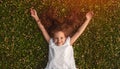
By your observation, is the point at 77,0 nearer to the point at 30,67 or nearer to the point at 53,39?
the point at 53,39

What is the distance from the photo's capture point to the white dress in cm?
891

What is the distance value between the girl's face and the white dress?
0.19ft

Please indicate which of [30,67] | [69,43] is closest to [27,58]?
[30,67]

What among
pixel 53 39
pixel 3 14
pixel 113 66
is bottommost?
pixel 113 66

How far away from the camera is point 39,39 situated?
9.17m

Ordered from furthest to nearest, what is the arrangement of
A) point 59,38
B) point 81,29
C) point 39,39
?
1. point 39,39
2. point 81,29
3. point 59,38

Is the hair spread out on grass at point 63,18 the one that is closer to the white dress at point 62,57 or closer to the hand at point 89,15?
the hand at point 89,15

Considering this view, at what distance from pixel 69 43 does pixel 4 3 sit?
142cm

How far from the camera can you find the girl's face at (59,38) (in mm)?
8906

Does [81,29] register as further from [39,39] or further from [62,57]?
[39,39]

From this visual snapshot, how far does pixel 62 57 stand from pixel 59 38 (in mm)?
350

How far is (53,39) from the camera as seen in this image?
9.04 meters

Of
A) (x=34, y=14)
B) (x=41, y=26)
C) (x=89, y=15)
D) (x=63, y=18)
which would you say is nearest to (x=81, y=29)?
(x=89, y=15)

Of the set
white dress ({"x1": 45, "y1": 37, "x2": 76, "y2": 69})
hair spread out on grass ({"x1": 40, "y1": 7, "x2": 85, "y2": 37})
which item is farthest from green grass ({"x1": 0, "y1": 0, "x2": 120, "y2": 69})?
white dress ({"x1": 45, "y1": 37, "x2": 76, "y2": 69})
